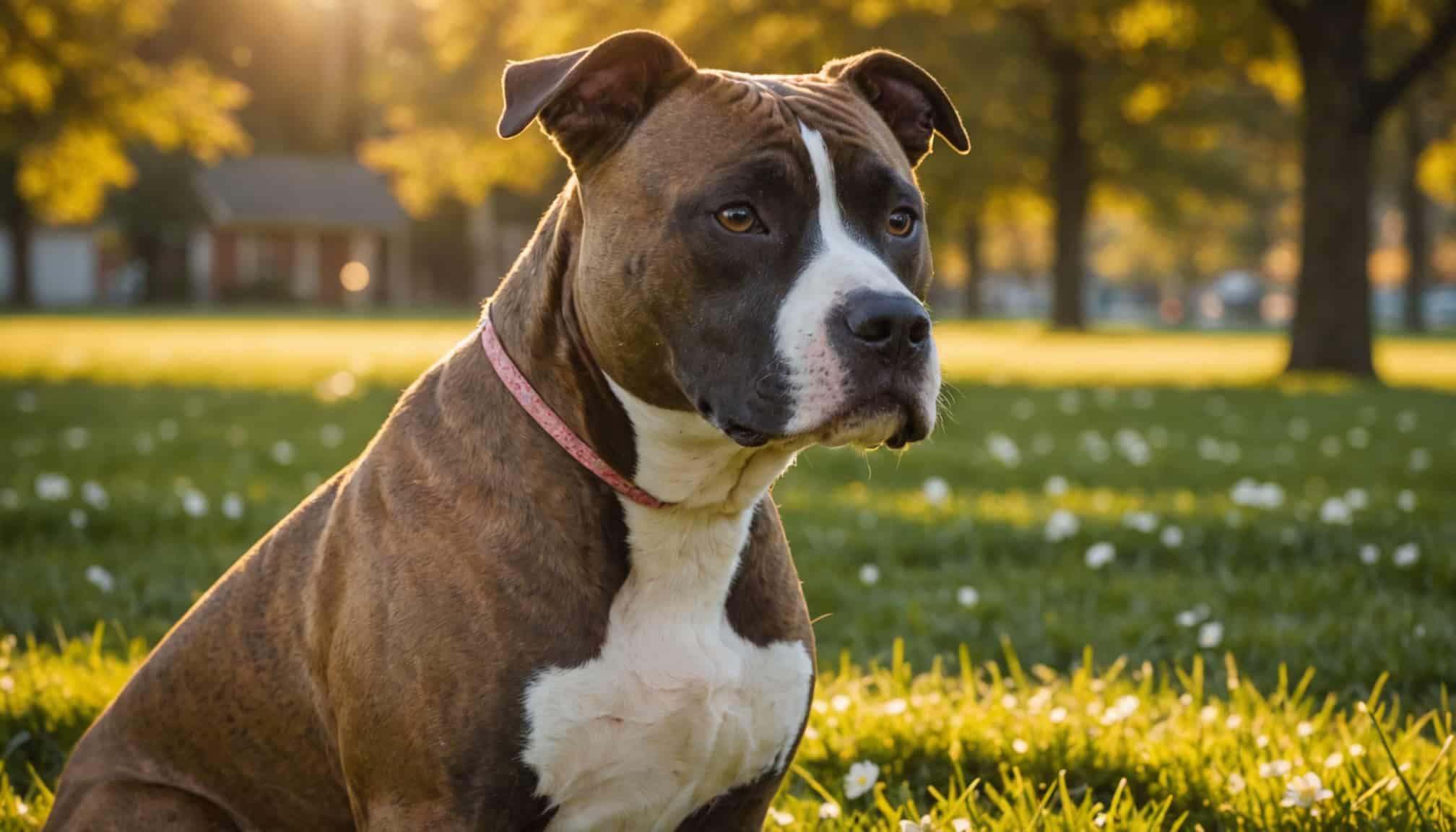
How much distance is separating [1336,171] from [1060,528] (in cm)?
1182

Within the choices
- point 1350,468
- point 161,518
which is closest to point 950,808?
point 161,518

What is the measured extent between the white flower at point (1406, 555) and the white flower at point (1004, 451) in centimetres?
295

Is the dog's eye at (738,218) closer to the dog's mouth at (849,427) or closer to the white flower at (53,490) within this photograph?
the dog's mouth at (849,427)

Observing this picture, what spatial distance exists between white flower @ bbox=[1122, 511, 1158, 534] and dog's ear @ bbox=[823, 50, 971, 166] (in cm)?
318

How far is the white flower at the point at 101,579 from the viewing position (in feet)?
17.6

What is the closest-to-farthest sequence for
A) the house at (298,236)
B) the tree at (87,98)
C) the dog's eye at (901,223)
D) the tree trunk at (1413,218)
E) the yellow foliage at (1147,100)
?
the dog's eye at (901,223) → the tree at (87,98) → the yellow foliage at (1147,100) → the tree trunk at (1413,218) → the house at (298,236)

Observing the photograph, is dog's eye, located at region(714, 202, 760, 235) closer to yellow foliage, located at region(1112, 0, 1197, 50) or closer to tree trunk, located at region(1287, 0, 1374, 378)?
tree trunk, located at region(1287, 0, 1374, 378)

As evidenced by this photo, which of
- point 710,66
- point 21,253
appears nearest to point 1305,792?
point 710,66

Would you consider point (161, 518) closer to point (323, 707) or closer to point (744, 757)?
point (323, 707)

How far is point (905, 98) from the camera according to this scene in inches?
139

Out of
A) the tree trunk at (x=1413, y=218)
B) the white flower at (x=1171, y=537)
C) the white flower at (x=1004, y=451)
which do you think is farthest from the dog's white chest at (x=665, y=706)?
the tree trunk at (x=1413, y=218)

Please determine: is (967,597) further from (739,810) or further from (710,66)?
(710,66)

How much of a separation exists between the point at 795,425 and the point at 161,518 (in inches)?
193

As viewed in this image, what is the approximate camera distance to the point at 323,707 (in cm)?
283
